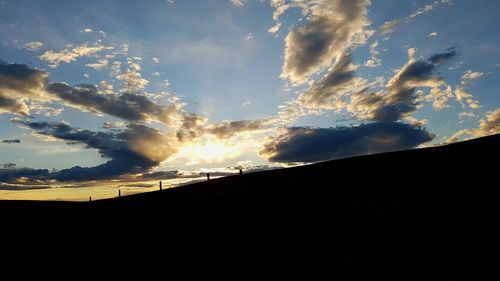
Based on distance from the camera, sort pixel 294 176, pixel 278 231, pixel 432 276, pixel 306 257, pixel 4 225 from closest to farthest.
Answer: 1. pixel 432 276
2. pixel 306 257
3. pixel 278 231
4. pixel 294 176
5. pixel 4 225

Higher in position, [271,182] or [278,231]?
[271,182]

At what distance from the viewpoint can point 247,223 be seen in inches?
258

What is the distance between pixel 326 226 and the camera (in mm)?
5625

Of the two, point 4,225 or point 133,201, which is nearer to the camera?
point 4,225

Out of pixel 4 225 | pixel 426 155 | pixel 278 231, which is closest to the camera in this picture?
pixel 278 231

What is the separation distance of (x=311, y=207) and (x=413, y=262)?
214 centimetres

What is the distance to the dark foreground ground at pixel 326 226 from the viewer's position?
4508 millimetres

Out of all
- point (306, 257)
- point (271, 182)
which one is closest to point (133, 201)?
point (271, 182)

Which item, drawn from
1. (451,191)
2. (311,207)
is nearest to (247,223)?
(311,207)

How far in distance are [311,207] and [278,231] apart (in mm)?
801

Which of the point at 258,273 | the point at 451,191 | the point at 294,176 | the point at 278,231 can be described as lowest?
the point at 258,273

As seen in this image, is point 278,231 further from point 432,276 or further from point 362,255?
point 432,276

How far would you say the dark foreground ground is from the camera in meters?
4.51

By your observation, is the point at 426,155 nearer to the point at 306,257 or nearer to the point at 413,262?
the point at 413,262
